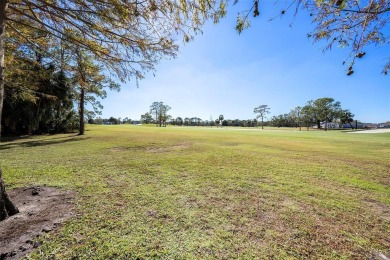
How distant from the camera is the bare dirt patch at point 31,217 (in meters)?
2.58

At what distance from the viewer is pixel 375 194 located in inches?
186

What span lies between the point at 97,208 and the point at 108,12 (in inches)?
142

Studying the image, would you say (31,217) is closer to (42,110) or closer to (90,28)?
(90,28)

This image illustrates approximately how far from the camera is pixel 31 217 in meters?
3.29

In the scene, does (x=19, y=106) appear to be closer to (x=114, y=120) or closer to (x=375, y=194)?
(x=375, y=194)

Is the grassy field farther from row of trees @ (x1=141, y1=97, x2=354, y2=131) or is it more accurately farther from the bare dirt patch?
row of trees @ (x1=141, y1=97, x2=354, y2=131)

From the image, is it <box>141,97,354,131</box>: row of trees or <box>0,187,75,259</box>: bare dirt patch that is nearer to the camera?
<box>0,187,75,259</box>: bare dirt patch

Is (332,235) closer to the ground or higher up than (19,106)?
closer to the ground

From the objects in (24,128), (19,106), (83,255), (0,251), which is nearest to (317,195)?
(83,255)

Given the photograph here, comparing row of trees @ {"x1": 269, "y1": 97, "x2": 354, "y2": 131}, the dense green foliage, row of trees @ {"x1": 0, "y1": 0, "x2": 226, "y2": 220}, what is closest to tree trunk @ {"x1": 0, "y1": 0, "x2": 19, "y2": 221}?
row of trees @ {"x1": 0, "y1": 0, "x2": 226, "y2": 220}

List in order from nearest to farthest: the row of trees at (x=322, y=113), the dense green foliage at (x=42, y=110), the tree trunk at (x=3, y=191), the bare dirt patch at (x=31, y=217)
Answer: the bare dirt patch at (x=31, y=217) → the tree trunk at (x=3, y=191) → the dense green foliage at (x=42, y=110) → the row of trees at (x=322, y=113)

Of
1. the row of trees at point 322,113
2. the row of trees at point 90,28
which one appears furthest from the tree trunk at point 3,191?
the row of trees at point 322,113

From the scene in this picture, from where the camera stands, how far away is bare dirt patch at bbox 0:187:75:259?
2.58 meters

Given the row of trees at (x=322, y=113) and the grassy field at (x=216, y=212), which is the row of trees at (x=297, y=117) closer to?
the row of trees at (x=322, y=113)
